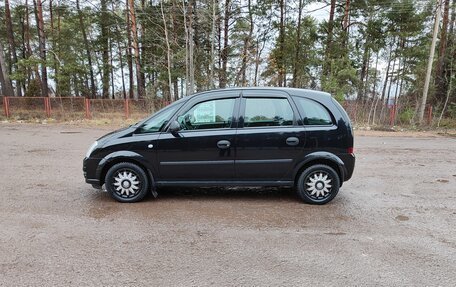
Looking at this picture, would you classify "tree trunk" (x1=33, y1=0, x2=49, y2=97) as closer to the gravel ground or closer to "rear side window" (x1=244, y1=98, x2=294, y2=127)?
the gravel ground

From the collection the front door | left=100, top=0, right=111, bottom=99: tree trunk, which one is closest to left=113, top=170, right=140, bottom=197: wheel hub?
the front door

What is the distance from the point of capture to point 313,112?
4.93m

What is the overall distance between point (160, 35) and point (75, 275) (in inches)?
902

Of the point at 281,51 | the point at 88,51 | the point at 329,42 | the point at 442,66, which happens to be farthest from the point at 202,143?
the point at 88,51

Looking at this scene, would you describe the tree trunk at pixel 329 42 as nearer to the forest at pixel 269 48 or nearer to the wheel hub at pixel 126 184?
the forest at pixel 269 48

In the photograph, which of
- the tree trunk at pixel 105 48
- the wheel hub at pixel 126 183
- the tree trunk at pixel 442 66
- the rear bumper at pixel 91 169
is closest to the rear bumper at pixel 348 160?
the wheel hub at pixel 126 183

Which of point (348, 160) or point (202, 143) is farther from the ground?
point (202, 143)

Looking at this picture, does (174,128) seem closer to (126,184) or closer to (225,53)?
(126,184)

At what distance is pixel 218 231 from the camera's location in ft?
13.0

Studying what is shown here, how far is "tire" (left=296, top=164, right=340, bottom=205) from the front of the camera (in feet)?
16.2

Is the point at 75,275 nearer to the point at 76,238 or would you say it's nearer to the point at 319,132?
the point at 76,238

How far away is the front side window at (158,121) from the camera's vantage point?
196 inches

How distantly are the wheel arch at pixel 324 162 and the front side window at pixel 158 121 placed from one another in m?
2.19

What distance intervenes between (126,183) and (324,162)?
320 centimetres
